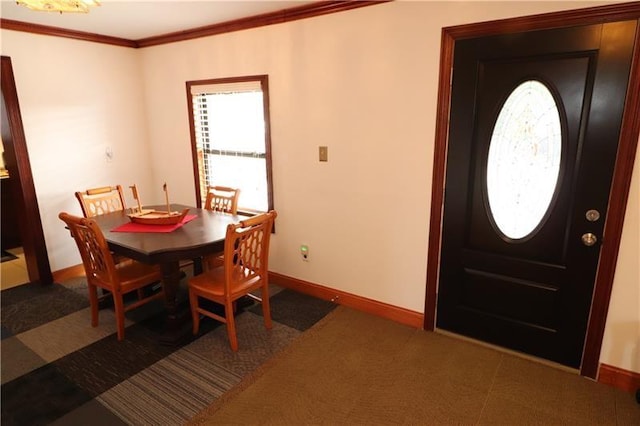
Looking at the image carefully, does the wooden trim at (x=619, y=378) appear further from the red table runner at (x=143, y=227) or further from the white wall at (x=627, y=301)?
the red table runner at (x=143, y=227)

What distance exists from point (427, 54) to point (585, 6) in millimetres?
827

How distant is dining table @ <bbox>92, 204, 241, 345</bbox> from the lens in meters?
2.32

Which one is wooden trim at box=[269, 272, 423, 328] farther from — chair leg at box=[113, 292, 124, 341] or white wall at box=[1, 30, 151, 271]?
white wall at box=[1, 30, 151, 271]

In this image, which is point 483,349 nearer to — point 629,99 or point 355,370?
point 355,370

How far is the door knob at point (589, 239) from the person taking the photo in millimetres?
2070

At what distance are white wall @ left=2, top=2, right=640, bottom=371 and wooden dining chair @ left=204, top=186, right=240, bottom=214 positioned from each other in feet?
1.29

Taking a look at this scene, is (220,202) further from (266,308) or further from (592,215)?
(592,215)

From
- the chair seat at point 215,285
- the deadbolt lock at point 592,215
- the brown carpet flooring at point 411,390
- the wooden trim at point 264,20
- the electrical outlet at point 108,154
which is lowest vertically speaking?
the brown carpet flooring at point 411,390

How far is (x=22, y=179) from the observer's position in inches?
130

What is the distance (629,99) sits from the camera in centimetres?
187

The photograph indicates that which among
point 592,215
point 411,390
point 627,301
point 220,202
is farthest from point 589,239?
point 220,202

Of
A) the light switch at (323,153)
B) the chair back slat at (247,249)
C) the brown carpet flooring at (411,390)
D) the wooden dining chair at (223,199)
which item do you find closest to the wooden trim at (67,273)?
the wooden dining chair at (223,199)

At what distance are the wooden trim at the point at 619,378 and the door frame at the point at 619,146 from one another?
4 centimetres

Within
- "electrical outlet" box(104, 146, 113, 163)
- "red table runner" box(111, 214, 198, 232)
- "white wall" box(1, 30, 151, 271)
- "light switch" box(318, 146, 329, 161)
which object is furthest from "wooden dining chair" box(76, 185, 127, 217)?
"light switch" box(318, 146, 329, 161)
